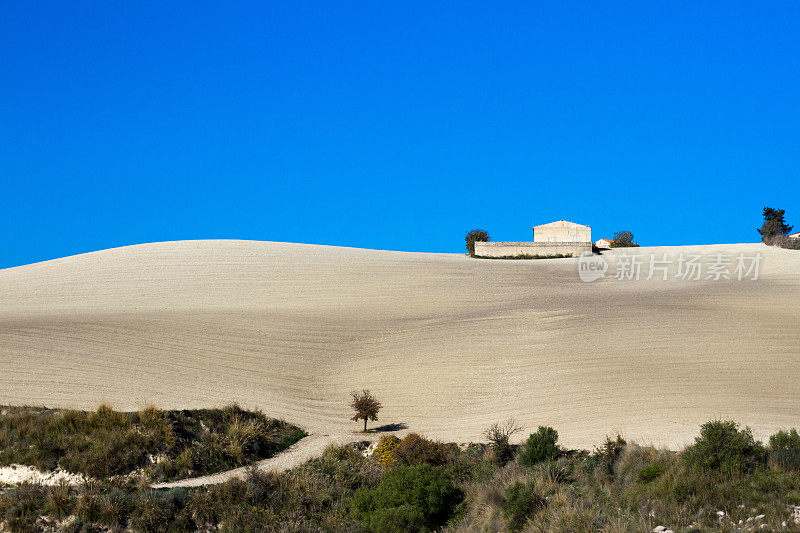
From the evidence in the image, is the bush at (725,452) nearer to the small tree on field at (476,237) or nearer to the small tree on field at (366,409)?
the small tree on field at (366,409)

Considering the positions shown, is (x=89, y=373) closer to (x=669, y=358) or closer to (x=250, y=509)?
(x=250, y=509)

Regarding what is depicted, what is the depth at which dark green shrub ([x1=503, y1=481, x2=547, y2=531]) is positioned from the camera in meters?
12.7

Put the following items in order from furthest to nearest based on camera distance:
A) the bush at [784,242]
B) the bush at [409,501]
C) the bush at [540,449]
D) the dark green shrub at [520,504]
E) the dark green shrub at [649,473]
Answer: the bush at [784,242] < the bush at [540,449] < the bush at [409,501] < the dark green shrub at [649,473] < the dark green shrub at [520,504]

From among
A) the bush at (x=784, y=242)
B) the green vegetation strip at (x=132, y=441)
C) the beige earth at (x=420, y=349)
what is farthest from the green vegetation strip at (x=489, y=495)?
the bush at (x=784, y=242)

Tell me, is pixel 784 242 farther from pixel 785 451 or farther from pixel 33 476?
pixel 33 476

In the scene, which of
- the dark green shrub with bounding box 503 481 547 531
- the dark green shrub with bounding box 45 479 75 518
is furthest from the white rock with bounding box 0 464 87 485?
the dark green shrub with bounding box 503 481 547 531

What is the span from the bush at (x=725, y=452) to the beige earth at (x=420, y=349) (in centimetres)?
385

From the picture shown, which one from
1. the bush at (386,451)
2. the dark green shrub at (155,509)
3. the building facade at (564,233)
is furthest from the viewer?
the building facade at (564,233)

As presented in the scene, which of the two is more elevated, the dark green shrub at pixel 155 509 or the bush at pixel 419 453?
the bush at pixel 419 453

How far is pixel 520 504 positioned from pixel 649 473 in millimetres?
2707

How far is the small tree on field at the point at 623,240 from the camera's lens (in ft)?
324

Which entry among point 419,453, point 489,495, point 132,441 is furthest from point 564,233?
point 489,495

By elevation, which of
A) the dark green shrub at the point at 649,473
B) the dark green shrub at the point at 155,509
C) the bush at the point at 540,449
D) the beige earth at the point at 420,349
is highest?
the beige earth at the point at 420,349

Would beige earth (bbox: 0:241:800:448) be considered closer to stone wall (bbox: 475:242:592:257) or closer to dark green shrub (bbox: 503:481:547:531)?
dark green shrub (bbox: 503:481:547:531)
